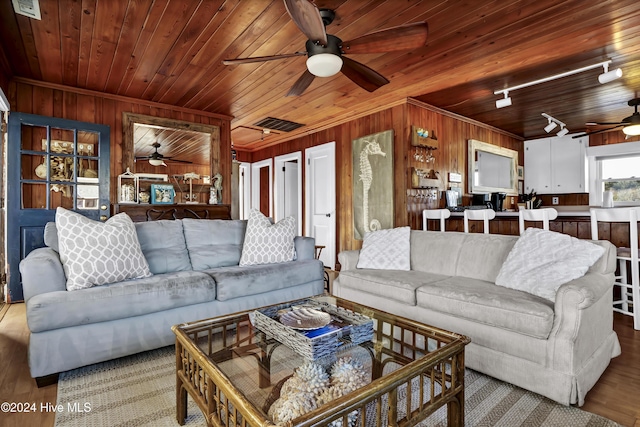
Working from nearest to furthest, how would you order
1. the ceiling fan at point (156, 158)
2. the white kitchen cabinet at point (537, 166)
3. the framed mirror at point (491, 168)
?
the ceiling fan at point (156, 158)
the framed mirror at point (491, 168)
the white kitchen cabinet at point (537, 166)

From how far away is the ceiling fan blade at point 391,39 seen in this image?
6.74ft

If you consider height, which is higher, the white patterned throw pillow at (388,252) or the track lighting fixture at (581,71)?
the track lighting fixture at (581,71)

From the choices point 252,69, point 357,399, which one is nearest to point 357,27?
point 252,69

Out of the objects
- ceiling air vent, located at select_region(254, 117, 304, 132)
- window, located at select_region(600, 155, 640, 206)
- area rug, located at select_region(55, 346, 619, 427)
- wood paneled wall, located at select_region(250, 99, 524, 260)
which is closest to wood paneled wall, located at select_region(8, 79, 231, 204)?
ceiling air vent, located at select_region(254, 117, 304, 132)

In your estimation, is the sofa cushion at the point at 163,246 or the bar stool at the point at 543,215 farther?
the bar stool at the point at 543,215

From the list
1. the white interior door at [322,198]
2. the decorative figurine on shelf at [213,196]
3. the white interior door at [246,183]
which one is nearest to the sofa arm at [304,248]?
the decorative figurine on shelf at [213,196]

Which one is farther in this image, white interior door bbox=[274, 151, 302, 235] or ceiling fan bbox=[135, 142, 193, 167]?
white interior door bbox=[274, 151, 302, 235]

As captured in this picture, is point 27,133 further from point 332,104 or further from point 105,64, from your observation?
point 332,104

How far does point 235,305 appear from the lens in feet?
8.44

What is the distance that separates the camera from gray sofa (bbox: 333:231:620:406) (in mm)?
1620

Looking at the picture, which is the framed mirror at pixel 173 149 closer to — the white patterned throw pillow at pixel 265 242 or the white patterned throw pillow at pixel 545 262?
the white patterned throw pillow at pixel 265 242

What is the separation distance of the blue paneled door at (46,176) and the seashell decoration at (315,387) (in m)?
3.81

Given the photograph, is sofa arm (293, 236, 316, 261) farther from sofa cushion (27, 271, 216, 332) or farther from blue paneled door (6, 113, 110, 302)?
blue paneled door (6, 113, 110, 302)

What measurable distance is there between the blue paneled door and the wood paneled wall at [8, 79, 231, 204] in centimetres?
14
